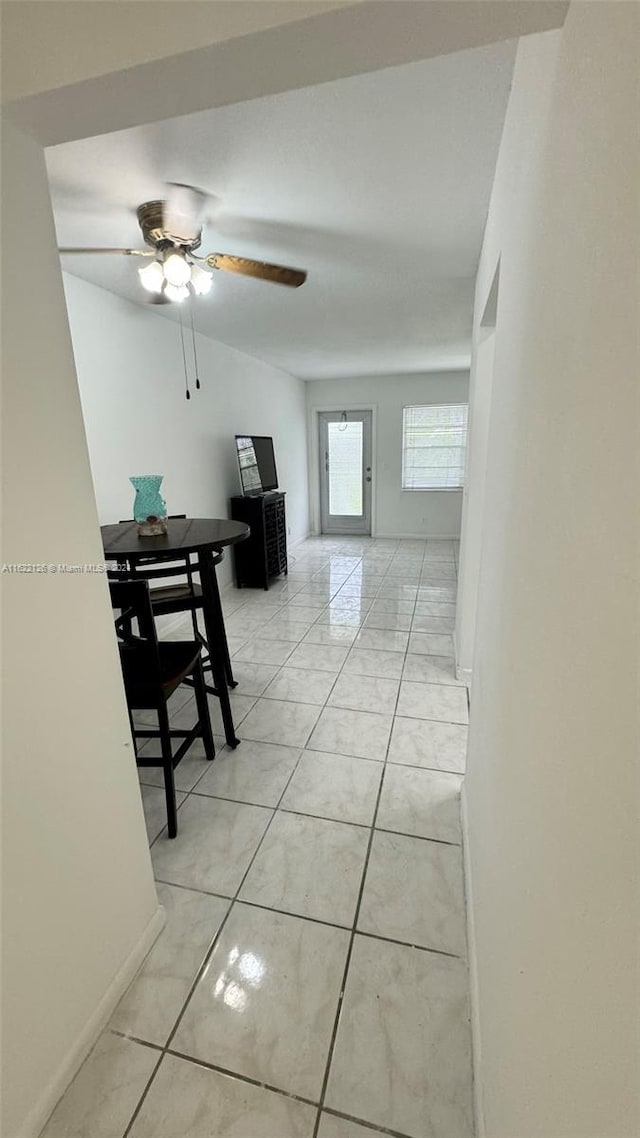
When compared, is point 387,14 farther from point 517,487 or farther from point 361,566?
point 361,566

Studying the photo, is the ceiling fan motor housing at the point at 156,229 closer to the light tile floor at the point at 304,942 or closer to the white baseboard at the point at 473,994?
the light tile floor at the point at 304,942

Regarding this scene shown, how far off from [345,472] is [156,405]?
372 cm

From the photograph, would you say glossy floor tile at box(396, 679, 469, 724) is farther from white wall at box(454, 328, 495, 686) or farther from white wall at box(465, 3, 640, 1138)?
white wall at box(465, 3, 640, 1138)

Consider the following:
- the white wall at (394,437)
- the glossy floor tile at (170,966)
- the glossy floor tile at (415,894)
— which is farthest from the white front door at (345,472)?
the glossy floor tile at (170,966)

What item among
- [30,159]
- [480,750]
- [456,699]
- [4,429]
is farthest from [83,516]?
[456,699]

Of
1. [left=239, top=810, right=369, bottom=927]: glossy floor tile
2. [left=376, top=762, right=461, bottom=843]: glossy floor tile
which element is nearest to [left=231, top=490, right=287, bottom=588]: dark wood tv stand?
[left=376, top=762, right=461, bottom=843]: glossy floor tile

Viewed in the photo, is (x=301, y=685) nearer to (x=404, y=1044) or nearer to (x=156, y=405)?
(x=404, y=1044)

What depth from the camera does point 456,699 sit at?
8.13ft

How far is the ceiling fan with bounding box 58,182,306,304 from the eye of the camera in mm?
1732

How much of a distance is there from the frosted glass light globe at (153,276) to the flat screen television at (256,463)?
2.43 meters

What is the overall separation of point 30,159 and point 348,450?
5854 millimetres

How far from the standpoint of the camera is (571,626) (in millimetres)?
544

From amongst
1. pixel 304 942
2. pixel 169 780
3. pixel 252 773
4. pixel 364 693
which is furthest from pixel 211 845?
pixel 364 693

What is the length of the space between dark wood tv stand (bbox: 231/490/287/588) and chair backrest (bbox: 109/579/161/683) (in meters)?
2.59
